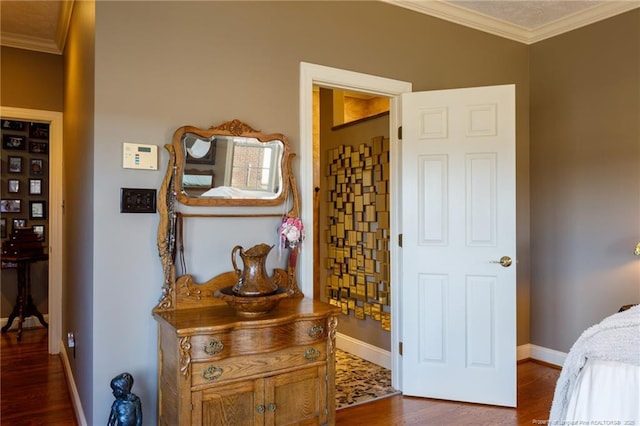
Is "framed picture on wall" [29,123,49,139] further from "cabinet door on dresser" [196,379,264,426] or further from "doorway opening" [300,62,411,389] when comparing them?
"cabinet door on dresser" [196,379,264,426]

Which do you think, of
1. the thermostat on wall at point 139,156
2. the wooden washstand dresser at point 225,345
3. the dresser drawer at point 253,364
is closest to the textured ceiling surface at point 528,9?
the wooden washstand dresser at point 225,345

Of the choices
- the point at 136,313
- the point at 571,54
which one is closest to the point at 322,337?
the point at 136,313

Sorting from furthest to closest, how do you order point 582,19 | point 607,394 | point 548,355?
point 548,355 → point 582,19 → point 607,394

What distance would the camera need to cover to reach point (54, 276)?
3.92 metres

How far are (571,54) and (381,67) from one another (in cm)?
165

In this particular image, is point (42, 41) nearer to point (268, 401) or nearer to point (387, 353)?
point (268, 401)

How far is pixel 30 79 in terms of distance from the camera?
373 centimetres

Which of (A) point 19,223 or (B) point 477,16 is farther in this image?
(A) point 19,223

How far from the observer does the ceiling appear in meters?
3.19

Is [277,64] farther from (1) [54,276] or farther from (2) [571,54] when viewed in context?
(1) [54,276]

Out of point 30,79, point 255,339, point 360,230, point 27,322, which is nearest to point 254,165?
point 255,339

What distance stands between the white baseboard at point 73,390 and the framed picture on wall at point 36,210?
2291mm

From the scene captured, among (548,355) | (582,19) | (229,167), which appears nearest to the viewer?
(229,167)

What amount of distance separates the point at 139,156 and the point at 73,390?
1776 mm
